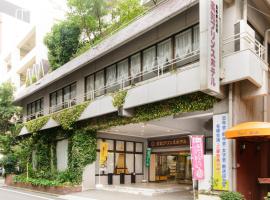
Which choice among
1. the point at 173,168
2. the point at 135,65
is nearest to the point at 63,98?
the point at 135,65

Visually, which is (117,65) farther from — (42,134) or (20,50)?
(20,50)

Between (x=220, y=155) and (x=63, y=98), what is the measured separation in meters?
16.3

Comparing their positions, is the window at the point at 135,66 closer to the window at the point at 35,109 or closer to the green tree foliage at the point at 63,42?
the window at the point at 35,109

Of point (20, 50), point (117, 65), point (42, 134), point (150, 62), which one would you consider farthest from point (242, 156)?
point (20, 50)

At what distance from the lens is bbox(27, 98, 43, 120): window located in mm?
31969

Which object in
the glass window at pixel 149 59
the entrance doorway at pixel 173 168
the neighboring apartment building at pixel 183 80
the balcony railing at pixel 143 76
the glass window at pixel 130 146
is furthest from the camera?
the entrance doorway at pixel 173 168

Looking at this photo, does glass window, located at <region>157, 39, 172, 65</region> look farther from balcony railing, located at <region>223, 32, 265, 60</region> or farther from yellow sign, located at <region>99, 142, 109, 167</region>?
yellow sign, located at <region>99, 142, 109, 167</region>

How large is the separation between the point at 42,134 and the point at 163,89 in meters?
15.8

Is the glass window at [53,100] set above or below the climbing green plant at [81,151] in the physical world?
above

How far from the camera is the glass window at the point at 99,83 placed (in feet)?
75.4

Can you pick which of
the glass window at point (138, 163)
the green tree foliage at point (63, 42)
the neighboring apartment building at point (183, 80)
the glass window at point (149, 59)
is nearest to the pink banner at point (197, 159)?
the neighboring apartment building at point (183, 80)

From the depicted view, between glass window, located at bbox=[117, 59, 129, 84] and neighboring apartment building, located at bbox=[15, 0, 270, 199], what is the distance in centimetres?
6

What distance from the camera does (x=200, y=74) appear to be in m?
13.4

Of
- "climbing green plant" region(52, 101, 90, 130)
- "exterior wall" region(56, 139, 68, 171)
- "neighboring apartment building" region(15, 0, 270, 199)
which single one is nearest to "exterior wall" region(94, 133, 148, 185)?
"neighboring apartment building" region(15, 0, 270, 199)
